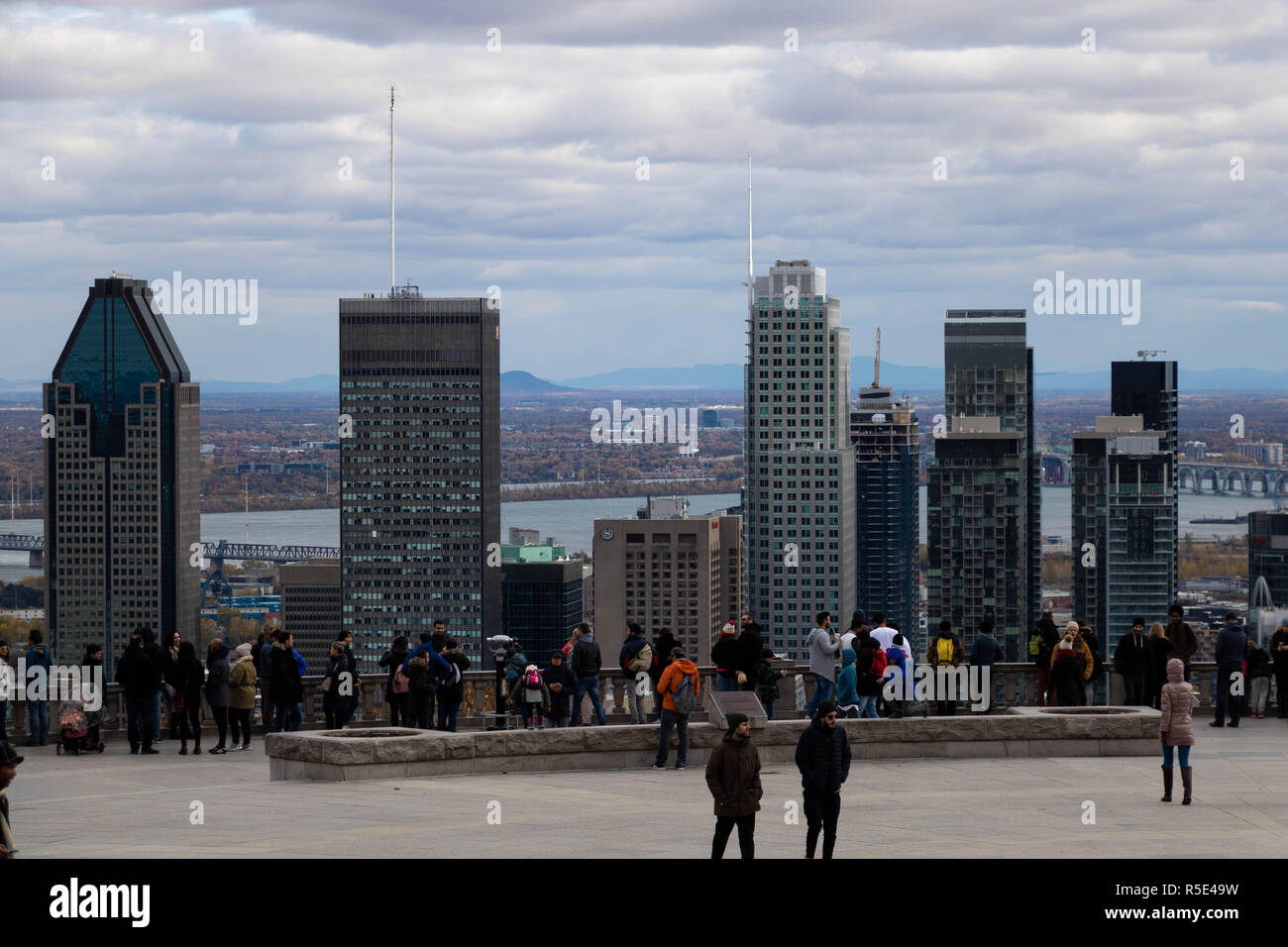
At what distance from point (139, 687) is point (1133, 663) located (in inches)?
524

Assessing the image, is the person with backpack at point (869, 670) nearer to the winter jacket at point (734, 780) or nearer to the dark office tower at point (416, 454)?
the winter jacket at point (734, 780)

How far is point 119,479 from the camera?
185250 mm

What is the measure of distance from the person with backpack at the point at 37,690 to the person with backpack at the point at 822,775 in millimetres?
11453

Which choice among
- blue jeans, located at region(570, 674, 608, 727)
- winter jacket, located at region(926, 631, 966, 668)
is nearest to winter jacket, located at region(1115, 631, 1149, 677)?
winter jacket, located at region(926, 631, 966, 668)

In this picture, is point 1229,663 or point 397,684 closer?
point 397,684

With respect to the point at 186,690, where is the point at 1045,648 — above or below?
above

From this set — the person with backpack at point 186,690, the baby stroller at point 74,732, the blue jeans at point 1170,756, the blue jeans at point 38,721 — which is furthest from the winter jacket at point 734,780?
the blue jeans at point 38,721

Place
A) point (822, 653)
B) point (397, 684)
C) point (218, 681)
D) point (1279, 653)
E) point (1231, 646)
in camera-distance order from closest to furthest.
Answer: point (822, 653) < point (397, 684) < point (218, 681) < point (1231, 646) < point (1279, 653)

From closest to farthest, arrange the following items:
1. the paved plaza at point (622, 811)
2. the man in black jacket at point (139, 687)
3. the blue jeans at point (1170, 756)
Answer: the paved plaza at point (622, 811), the blue jeans at point (1170, 756), the man in black jacket at point (139, 687)

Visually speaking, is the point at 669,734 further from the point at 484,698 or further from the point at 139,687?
the point at 139,687

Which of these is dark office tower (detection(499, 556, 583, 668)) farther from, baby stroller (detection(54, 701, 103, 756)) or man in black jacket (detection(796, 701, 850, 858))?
man in black jacket (detection(796, 701, 850, 858))

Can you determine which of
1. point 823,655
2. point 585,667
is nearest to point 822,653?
point 823,655

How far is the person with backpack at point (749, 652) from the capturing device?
22391 mm
